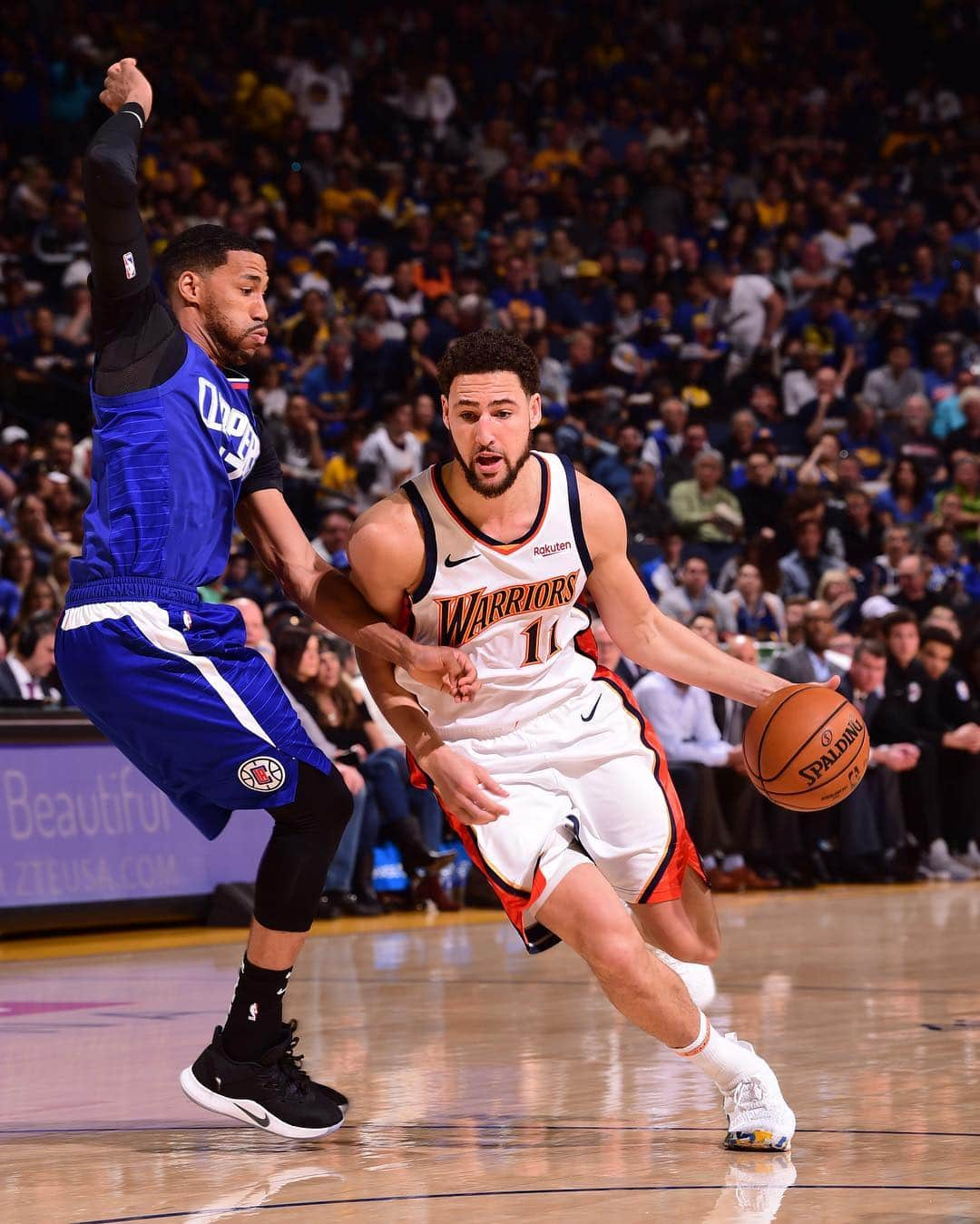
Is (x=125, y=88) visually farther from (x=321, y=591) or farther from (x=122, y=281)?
(x=321, y=591)

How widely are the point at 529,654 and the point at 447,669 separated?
0.42 meters

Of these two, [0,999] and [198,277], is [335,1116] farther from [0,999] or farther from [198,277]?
[0,999]

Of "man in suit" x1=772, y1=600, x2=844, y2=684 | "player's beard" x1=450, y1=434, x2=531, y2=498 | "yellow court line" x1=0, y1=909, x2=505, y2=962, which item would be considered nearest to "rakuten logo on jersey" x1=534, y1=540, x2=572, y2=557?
"player's beard" x1=450, y1=434, x2=531, y2=498

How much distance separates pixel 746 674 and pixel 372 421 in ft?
36.0

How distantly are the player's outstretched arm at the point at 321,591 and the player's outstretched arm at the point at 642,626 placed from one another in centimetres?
58

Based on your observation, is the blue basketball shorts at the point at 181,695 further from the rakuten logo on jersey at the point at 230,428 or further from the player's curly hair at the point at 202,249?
the player's curly hair at the point at 202,249

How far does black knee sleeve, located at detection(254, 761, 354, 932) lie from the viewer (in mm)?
4434

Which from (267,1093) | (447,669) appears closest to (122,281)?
(447,669)

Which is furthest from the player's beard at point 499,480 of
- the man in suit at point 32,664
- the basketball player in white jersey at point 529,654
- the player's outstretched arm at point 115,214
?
the man in suit at point 32,664

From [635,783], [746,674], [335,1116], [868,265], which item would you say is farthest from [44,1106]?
[868,265]

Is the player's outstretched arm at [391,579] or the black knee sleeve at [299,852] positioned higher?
the player's outstretched arm at [391,579]

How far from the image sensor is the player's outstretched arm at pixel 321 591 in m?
4.41

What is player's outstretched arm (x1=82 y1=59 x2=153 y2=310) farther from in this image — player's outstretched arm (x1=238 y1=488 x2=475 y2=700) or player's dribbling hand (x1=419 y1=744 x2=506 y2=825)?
player's dribbling hand (x1=419 y1=744 x2=506 y2=825)

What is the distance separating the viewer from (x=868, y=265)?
786 inches
